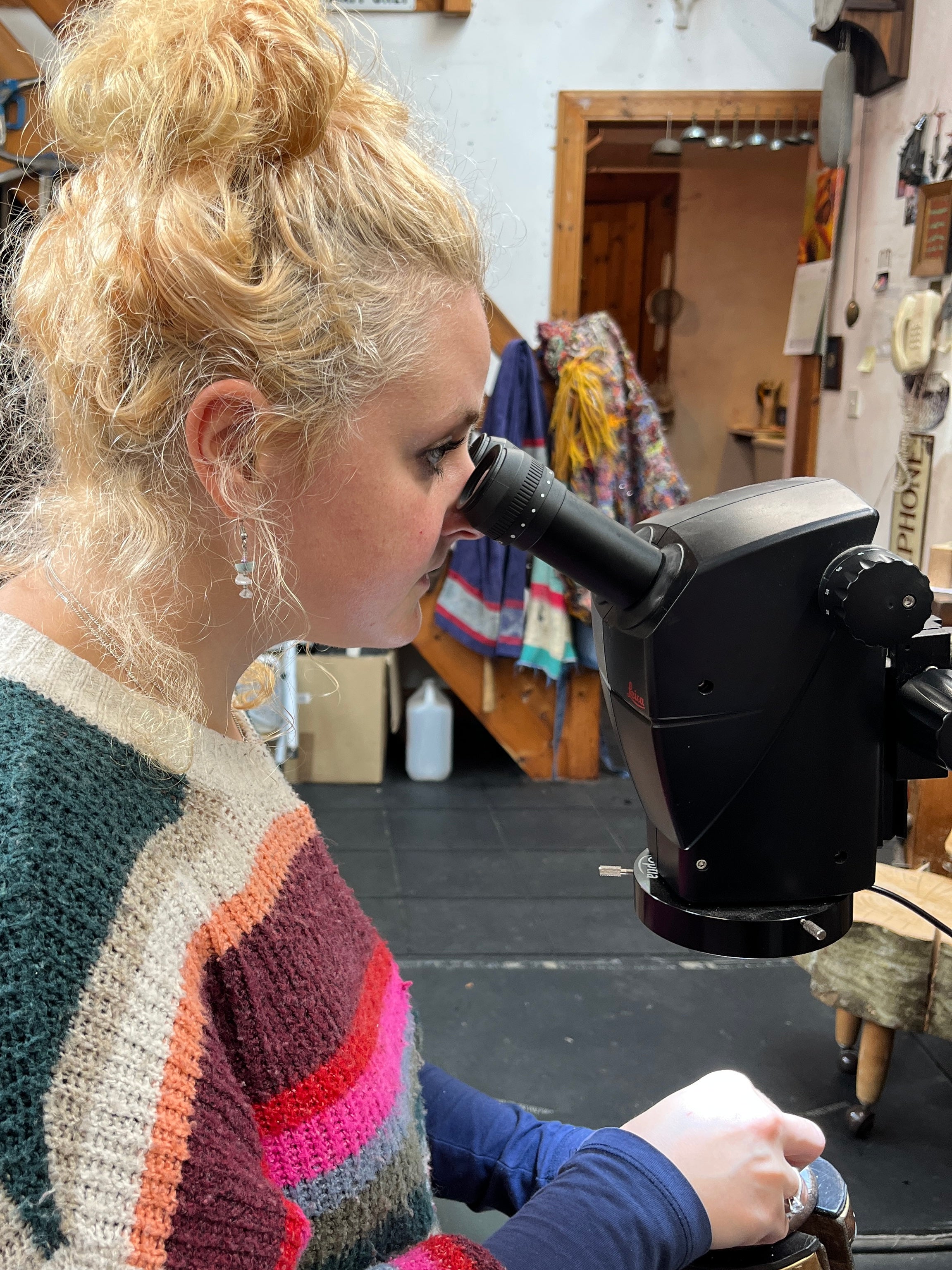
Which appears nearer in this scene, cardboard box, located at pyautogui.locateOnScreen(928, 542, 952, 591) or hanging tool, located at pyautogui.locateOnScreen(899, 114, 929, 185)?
cardboard box, located at pyautogui.locateOnScreen(928, 542, 952, 591)

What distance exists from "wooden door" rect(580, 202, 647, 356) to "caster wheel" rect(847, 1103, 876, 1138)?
565cm

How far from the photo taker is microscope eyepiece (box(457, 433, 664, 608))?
59 cm

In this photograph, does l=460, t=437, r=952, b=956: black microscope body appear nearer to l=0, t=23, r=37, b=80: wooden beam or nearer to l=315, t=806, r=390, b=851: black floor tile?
l=315, t=806, r=390, b=851: black floor tile

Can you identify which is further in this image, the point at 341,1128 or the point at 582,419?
the point at 582,419

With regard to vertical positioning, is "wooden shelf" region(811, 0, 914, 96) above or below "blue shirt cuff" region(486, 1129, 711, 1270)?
above

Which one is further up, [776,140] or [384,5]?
[384,5]

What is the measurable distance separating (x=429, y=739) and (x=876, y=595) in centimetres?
325

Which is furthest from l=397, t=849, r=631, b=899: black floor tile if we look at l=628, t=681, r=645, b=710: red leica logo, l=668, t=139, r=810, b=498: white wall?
l=668, t=139, r=810, b=498: white wall

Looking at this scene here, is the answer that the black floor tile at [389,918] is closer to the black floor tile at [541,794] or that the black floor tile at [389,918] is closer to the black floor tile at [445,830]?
the black floor tile at [445,830]

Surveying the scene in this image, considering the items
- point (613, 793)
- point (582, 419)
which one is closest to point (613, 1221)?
point (582, 419)

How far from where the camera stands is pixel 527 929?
2734 mm

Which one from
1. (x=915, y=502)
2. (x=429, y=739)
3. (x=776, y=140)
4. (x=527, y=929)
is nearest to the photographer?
(x=527, y=929)

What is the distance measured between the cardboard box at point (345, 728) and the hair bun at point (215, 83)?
306cm

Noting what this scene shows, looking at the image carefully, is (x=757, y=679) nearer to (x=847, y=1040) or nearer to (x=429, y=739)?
(x=847, y=1040)
